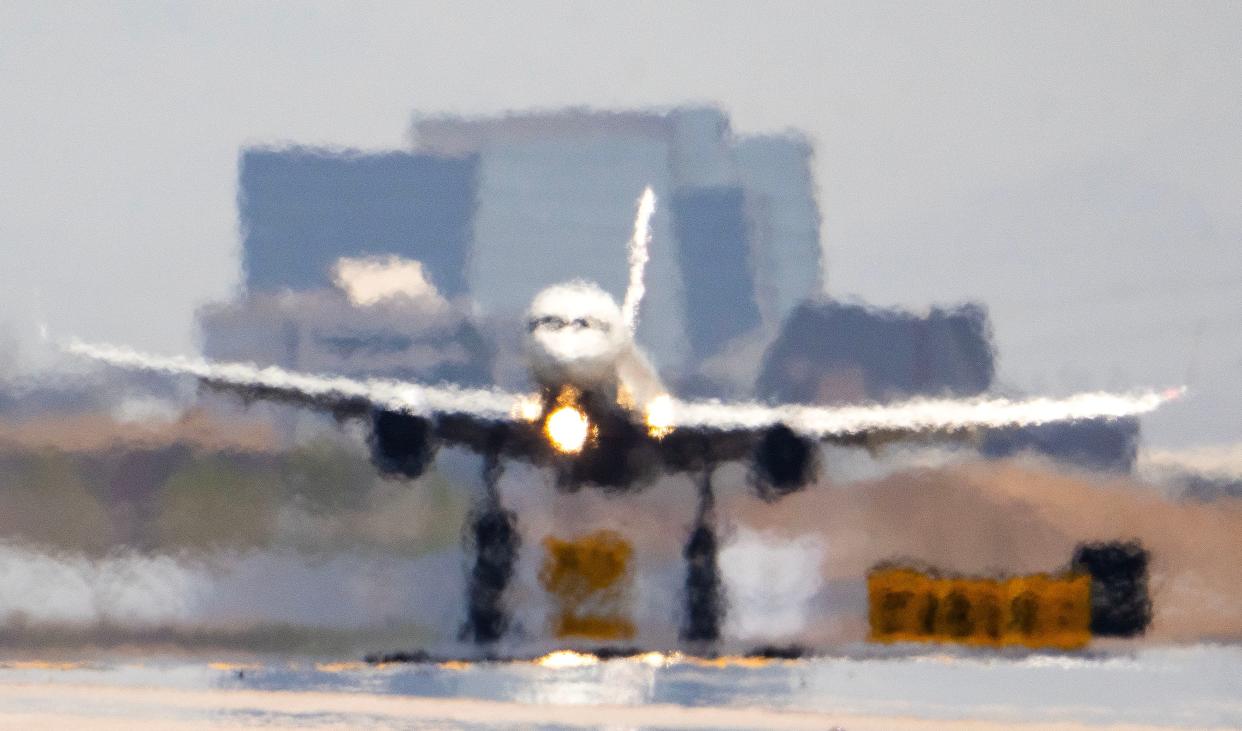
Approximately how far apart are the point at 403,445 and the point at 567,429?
139 inches

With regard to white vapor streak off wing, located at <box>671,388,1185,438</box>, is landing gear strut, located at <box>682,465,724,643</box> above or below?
below

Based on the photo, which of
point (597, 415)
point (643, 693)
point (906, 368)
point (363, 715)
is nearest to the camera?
point (363, 715)

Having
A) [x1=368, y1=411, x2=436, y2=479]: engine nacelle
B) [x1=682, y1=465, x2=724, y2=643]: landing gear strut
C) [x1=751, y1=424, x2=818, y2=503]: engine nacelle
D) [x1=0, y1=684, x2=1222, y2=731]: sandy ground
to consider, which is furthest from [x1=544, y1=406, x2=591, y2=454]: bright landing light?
[x1=0, y1=684, x2=1222, y2=731]: sandy ground

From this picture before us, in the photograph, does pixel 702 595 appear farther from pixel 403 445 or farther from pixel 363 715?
pixel 363 715

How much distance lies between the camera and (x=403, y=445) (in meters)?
40.8

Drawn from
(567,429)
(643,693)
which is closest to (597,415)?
(567,429)

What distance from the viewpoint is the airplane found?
40.1 m

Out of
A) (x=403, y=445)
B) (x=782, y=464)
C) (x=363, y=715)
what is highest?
(x=403, y=445)

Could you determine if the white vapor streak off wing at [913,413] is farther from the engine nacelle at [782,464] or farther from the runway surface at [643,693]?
the runway surface at [643,693]

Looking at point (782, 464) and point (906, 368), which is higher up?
point (906, 368)

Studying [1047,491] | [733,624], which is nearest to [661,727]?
[733,624]

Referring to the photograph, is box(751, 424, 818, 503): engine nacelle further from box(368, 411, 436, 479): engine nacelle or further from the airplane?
box(368, 411, 436, 479): engine nacelle

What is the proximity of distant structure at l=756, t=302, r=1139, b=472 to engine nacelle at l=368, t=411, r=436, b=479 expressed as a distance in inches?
285

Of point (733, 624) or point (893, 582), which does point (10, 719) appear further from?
point (893, 582)
